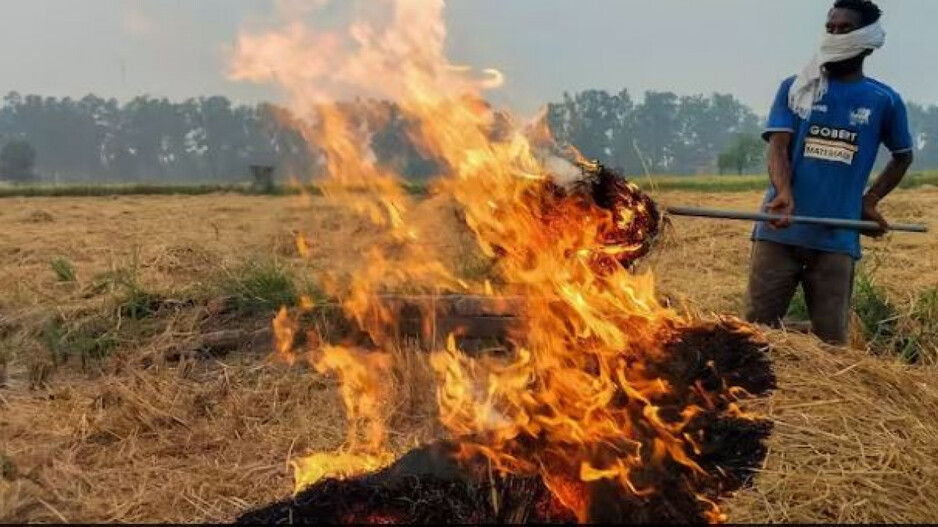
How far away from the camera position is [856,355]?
4023 millimetres

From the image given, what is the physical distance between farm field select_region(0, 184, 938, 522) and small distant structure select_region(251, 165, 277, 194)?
58.8 ft

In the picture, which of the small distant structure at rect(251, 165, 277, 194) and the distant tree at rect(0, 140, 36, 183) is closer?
the small distant structure at rect(251, 165, 277, 194)

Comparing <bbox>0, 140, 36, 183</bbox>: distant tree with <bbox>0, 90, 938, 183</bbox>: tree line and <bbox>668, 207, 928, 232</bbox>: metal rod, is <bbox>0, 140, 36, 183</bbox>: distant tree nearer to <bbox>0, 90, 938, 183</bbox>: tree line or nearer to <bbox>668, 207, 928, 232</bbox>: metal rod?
<bbox>0, 90, 938, 183</bbox>: tree line

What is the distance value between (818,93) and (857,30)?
38 cm

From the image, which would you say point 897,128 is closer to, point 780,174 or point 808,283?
point 780,174

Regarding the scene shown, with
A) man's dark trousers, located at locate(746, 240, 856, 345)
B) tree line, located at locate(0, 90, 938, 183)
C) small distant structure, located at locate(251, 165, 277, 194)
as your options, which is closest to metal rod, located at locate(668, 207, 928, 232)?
man's dark trousers, located at locate(746, 240, 856, 345)

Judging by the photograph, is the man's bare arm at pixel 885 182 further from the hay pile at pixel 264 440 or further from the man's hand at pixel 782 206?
the hay pile at pixel 264 440

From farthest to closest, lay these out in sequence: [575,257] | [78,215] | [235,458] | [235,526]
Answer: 1. [78,215]
2. [235,458]
3. [575,257]
4. [235,526]

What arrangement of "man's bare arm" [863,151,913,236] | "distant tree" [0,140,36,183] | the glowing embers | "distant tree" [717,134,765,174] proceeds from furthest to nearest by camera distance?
"distant tree" [0,140,36,183] → "distant tree" [717,134,765,174] → "man's bare arm" [863,151,913,236] → the glowing embers

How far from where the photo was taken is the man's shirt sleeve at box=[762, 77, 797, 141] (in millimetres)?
4547

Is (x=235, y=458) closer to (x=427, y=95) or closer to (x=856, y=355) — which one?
(x=427, y=95)

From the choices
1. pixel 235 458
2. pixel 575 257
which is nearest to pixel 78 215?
pixel 235 458

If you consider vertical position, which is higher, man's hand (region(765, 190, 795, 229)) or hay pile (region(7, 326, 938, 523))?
man's hand (region(765, 190, 795, 229))

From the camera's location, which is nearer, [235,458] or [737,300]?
[235,458]
